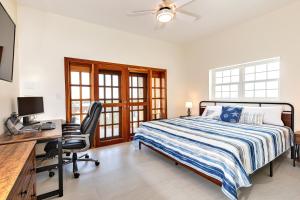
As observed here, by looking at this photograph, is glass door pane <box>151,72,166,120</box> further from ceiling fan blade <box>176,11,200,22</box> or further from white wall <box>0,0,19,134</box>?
white wall <box>0,0,19,134</box>

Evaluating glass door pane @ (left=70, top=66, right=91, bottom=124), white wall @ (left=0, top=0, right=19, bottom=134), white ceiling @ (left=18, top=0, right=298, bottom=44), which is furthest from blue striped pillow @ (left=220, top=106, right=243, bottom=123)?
white wall @ (left=0, top=0, right=19, bottom=134)

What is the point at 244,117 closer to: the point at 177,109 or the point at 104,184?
the point at 177,109

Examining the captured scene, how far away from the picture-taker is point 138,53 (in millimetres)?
4465

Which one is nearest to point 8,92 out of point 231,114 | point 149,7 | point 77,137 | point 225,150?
point 77,137

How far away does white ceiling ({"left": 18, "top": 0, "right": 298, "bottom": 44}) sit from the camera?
2920mm

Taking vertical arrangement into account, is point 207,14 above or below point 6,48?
above

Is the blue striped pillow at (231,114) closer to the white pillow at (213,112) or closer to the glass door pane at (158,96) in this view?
the white pillow at (213,112)

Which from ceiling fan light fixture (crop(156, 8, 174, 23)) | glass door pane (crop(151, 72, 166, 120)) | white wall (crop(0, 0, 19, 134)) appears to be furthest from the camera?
glass door pane (crop(151, 72, 166, 120))

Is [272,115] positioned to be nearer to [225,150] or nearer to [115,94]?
[225,150]

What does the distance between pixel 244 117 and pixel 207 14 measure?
225cm

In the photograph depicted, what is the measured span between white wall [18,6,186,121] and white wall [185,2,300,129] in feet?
6.32

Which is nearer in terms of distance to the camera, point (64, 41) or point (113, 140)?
point (64, 41)

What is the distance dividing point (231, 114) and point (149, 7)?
2730mm

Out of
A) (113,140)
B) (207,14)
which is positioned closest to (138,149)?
(113,140)
